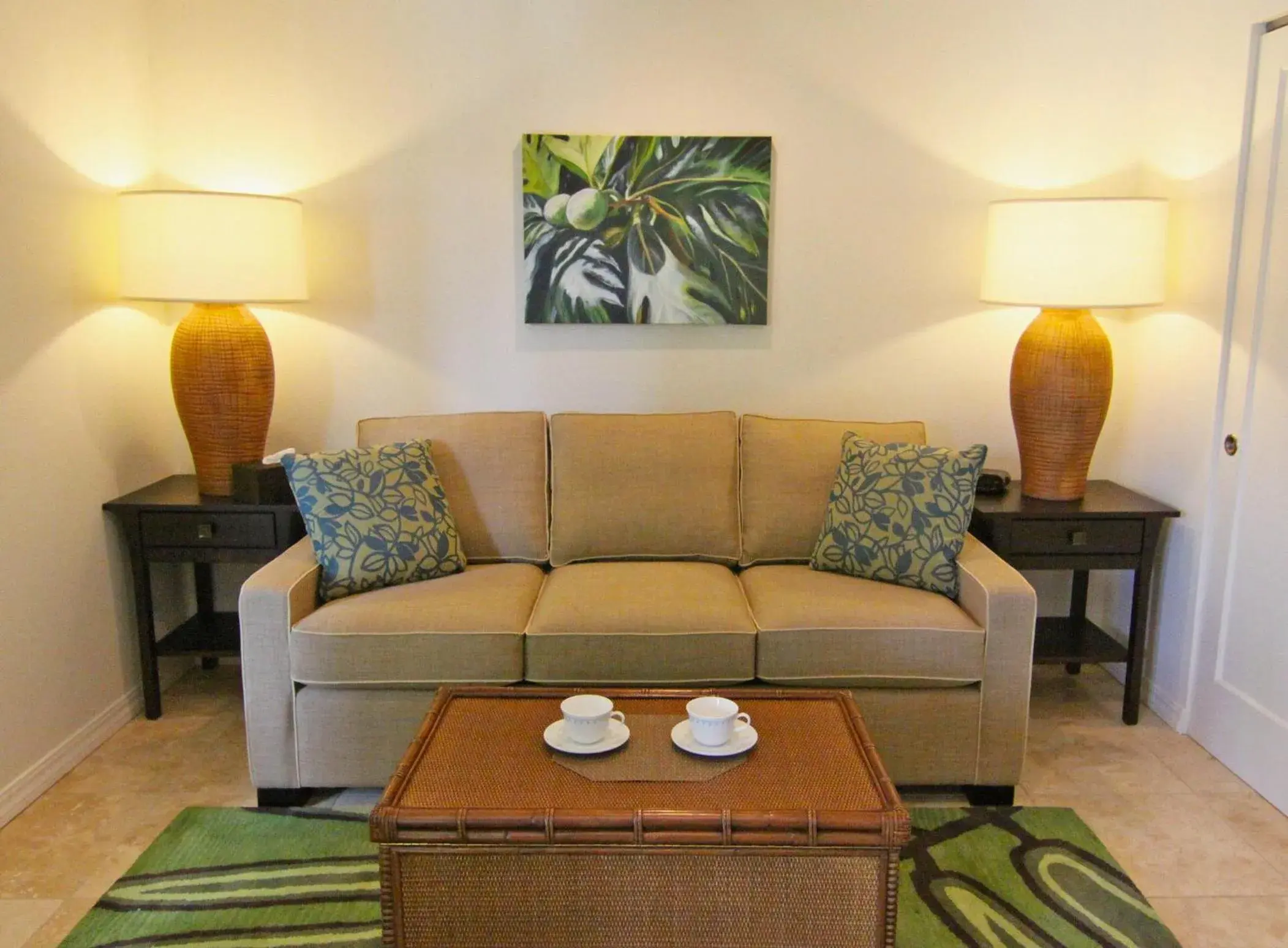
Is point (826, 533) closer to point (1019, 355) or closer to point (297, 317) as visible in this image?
point (1019, 355)

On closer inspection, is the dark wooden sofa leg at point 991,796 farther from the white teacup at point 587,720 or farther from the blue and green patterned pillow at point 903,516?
the white teacup at point 587,720

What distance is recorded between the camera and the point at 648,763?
1.89 meters

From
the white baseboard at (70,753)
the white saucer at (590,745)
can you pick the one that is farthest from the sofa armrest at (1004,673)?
the white baseboard at (70,753)

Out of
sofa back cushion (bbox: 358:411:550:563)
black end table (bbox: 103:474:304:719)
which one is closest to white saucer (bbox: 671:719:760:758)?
sofa back cushion (bbox: 358:411:550:563)

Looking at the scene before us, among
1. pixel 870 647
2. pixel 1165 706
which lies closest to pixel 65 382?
pixel 870 647

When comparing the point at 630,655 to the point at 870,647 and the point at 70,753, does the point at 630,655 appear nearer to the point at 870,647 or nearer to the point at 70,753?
the point at 870,647

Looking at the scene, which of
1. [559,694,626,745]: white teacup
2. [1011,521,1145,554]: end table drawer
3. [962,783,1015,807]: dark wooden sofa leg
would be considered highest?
[1011,521,1145,554]: end table drawer

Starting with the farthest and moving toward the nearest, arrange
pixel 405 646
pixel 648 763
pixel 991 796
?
pixel 991 796, pixel 405 646, pixel 648 763

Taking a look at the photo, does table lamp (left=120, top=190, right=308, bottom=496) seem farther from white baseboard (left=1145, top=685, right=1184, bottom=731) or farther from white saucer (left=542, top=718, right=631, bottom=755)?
white baseboard (left=1145, top=685, right=1184, bottom=731)

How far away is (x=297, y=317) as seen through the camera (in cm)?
335

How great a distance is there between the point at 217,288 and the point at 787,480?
1.74 m

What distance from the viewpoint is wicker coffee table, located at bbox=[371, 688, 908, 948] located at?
5.60ft

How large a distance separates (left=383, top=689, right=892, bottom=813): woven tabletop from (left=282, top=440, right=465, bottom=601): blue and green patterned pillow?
2.11 ft

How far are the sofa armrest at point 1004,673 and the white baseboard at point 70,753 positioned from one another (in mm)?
2393
